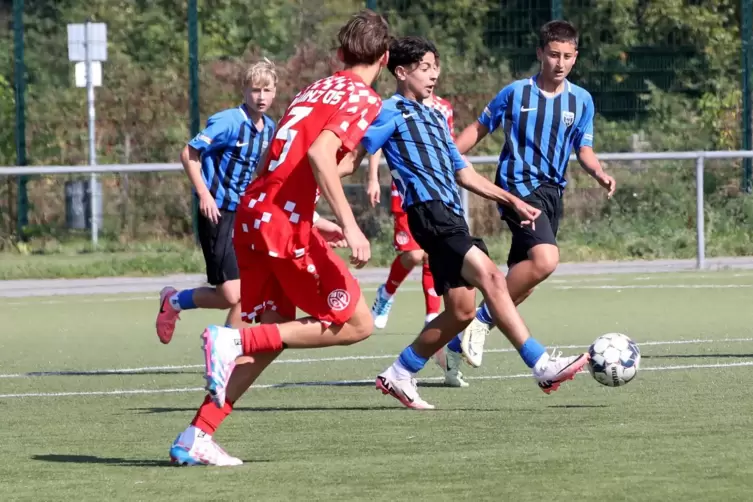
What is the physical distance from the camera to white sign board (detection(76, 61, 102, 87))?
2189cm

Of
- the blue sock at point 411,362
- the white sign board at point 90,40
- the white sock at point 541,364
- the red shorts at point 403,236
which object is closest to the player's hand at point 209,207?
the red shorts at point 403,236

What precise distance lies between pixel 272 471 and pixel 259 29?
17595mm

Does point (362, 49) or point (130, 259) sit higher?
point (362, 49)

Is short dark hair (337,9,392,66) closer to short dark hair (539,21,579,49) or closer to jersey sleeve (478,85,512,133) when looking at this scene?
short dark hair (539,21,579,49)

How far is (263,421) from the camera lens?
315 inches

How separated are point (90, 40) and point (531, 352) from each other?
49.1 ft

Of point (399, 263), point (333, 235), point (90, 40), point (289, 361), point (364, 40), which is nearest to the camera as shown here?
point (364, 40)

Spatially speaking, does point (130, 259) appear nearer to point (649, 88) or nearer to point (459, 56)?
point (459, 56)

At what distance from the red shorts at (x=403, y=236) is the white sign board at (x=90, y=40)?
35.0ft

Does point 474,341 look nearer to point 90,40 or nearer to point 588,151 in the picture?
point 588,151

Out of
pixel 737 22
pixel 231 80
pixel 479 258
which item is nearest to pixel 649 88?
pixel 737 22

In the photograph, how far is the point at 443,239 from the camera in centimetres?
810

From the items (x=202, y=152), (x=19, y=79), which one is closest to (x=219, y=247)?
(x=202, y=152)

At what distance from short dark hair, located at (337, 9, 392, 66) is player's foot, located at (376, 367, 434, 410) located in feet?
5.96
